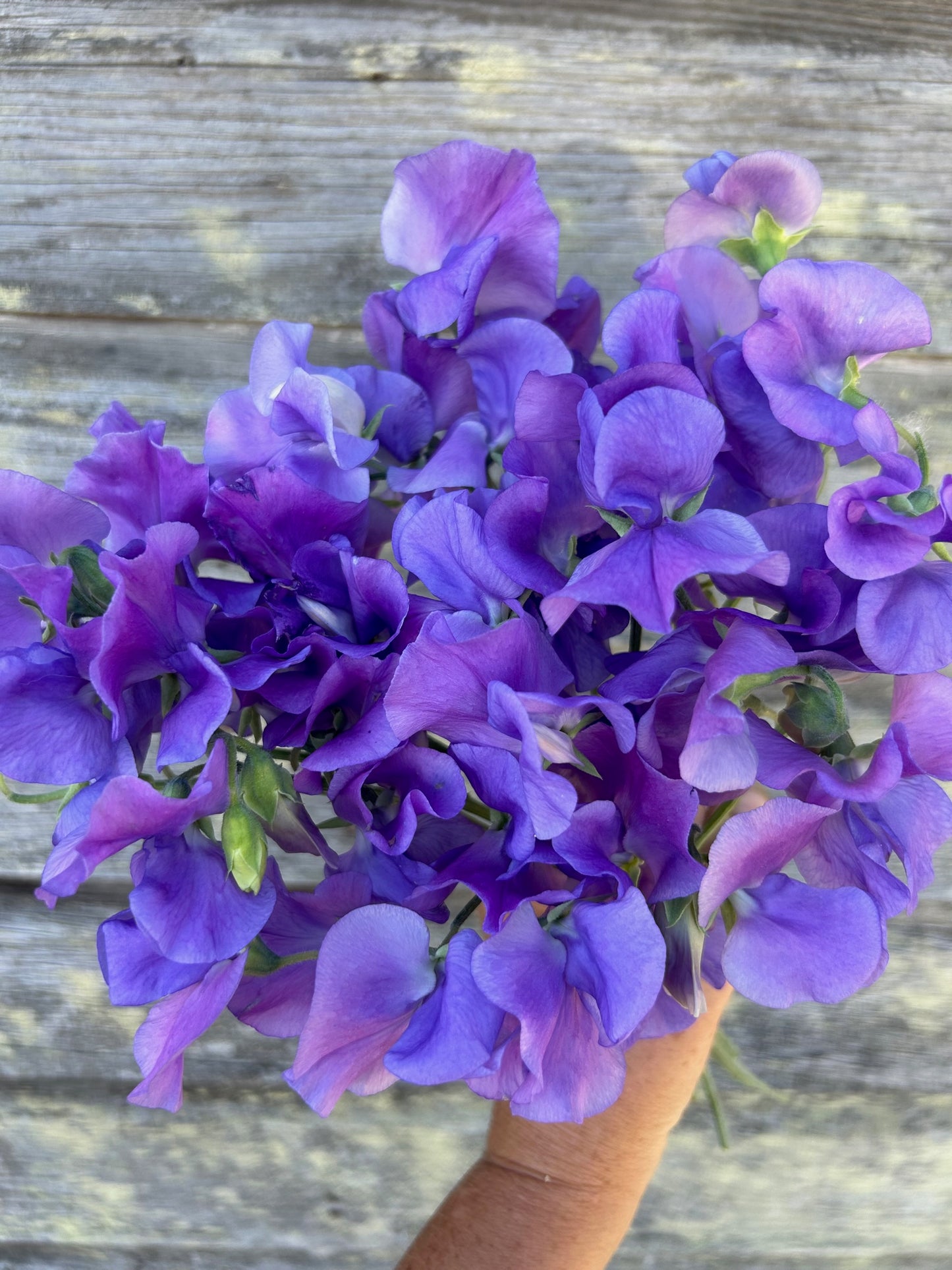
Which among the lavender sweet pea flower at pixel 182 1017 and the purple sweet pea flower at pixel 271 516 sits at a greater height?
the purple sweet pea flower at pixel 271 516

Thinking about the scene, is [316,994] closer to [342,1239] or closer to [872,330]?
[872,330]

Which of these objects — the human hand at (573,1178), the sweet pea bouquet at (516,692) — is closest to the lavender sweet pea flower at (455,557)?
the sweet pea bouquet at (516,692)

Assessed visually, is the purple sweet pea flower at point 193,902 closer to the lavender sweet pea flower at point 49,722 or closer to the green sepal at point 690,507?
the lavender sweet pea flower at point 49,722

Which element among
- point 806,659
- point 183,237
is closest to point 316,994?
point 806,659

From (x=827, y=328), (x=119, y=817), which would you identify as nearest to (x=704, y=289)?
(x=827, y=328)

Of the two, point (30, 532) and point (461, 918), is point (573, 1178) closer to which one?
point (461, 918)

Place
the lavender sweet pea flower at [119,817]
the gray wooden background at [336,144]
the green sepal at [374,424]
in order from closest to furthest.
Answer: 1. the lavender sweet pea flower at [119,817]
2. the green sepal at [374,424]
3. the gray wooden background at [336,144]

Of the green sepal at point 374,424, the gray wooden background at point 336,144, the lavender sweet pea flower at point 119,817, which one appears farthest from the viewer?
the gray wooden background at point 336,144

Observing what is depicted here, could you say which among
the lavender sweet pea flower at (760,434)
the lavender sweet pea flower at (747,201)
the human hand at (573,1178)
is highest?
the lavender sweet pea flower at (747,201)
